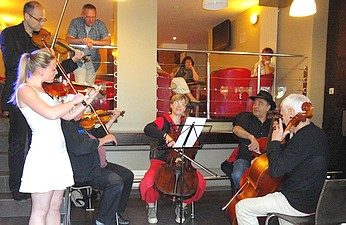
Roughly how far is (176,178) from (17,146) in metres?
Result: 1.19

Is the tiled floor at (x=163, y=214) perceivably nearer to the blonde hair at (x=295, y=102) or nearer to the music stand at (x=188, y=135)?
the music stand at (x=188, y=135)

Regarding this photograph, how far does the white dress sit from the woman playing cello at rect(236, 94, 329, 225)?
1.14 metres

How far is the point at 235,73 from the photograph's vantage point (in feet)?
14.3

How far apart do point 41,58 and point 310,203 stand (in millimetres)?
1784

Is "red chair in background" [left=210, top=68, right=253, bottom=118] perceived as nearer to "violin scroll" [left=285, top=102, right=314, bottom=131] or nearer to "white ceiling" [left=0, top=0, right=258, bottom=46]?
"white ceiling" [left=0, top=0, right=258, bottom=46]

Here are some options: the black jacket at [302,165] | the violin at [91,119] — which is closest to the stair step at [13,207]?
the violin at [91,119]

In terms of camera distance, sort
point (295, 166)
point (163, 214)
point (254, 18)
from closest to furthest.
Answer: point (295, 166)
point (163, 214)
point (254, 18)

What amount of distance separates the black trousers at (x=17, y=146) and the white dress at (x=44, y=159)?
0.53 m

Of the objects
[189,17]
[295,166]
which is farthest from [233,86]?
[189,17]

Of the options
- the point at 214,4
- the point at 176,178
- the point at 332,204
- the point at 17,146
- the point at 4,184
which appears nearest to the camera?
the point at 332,204

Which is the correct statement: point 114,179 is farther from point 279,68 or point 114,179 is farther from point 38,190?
point 279,68

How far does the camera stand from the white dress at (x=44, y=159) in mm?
1981

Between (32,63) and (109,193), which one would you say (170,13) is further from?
(32,63)

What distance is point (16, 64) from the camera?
8.43 ft
